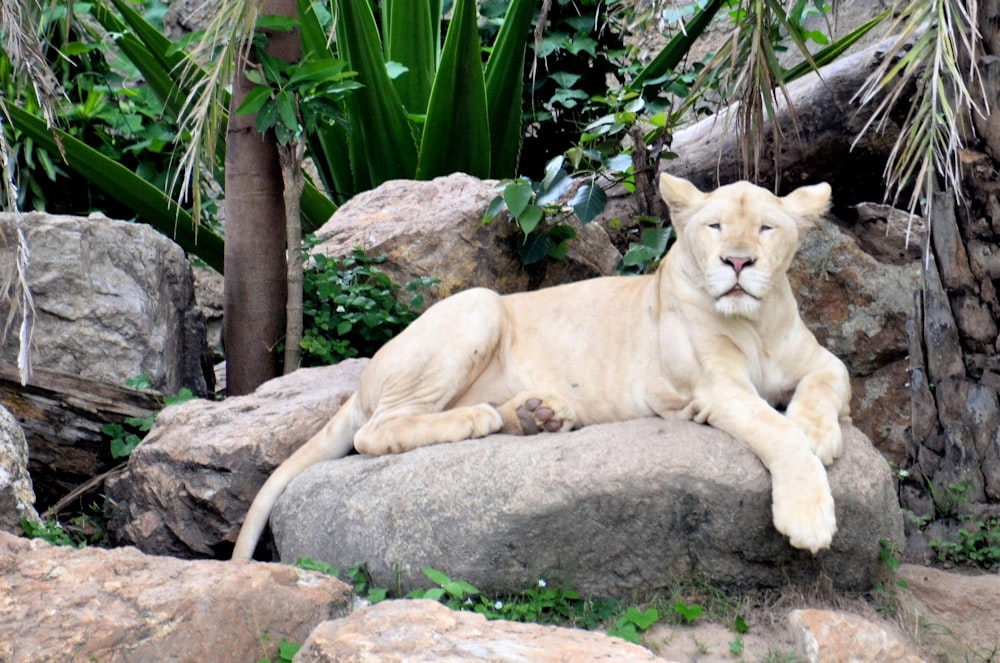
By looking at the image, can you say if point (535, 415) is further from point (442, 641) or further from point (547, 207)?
point (547, 207)

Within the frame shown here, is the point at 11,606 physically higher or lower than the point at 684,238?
lower

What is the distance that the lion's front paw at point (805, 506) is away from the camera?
3.78m

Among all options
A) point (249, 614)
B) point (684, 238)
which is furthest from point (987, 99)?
point (249, 614)

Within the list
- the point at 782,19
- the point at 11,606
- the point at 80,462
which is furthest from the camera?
the point at 80,462

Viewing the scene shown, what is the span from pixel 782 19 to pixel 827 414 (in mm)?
2037

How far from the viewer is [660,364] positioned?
480cm

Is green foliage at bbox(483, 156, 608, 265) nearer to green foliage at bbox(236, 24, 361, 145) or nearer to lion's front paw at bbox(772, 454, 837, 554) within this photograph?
green foliage at bbox(236, 24, 361, 145)

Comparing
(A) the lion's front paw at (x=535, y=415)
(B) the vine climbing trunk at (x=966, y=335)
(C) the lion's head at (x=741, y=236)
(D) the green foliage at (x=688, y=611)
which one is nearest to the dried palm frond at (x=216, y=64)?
(A) the lion's front paw at (x=535, y=415)

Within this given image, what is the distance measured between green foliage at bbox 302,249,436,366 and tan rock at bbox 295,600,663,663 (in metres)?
3.33

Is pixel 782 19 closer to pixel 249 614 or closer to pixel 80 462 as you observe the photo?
pixel 249 614

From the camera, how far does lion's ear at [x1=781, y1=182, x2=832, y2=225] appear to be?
4.61 metres

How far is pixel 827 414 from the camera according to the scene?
4277mm

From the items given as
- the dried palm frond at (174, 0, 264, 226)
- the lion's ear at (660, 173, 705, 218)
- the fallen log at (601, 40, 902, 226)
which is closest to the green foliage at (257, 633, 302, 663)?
the lion's ear at (660, 173, 705, 218)

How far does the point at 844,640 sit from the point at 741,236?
1.54m
